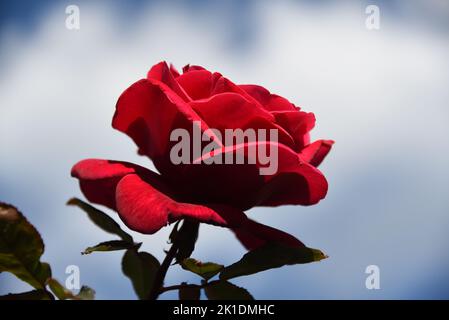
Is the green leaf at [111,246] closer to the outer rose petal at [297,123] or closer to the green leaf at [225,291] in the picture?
the green leaf at [225,291]

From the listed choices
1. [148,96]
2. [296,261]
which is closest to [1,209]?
[148,96]

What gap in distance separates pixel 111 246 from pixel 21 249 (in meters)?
0.10

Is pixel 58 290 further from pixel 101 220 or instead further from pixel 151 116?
pixel 151 116

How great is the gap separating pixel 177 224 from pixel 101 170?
0.10m

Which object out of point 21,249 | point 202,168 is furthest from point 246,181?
point 21,249

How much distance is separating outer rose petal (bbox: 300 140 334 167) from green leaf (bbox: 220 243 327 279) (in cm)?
10

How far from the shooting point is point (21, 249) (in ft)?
1.97

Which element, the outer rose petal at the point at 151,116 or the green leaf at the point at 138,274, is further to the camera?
the green leaf at the point at 138,274

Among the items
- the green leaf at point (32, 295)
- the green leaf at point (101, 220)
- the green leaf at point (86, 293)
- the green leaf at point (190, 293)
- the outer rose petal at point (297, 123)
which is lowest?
the green leaf at point (190, 293)

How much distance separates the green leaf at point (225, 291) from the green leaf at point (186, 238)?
7 centimetres

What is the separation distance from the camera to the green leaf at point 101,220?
64 cm

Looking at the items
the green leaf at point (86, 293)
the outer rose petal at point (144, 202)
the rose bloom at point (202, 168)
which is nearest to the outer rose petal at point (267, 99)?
the rose bloom at point (202, 168)
